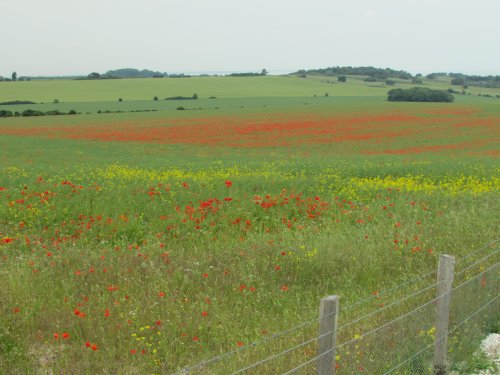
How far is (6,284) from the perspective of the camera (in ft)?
25.0

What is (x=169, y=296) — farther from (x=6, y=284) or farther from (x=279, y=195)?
(x=279, y=195)

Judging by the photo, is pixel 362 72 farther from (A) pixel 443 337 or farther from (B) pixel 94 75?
(A) pixel 443 337

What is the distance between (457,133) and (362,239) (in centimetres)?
3780

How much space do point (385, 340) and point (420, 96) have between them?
9456cm

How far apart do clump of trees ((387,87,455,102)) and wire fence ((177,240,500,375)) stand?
92.0 meters

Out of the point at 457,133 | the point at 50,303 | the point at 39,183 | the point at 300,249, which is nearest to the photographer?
the point at 50,303

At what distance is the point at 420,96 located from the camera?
93562 mm

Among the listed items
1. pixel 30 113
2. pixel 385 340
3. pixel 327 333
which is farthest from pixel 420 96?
pixel 327 333

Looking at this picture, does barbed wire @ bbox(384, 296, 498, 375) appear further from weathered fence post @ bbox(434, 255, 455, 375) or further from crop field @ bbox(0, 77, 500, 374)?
crop field @ bbox(0, 77, 500, 374)

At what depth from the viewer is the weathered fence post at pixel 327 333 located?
401cm

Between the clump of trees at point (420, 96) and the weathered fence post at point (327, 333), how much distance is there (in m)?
94.8

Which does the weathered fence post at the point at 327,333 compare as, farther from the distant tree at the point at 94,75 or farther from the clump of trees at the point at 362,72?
the clump of trees at the point at 362,72

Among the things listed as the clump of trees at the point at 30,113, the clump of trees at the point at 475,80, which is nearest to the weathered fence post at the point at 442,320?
the clump of trees at the point at 30,113

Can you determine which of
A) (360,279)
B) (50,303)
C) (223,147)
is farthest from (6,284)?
(223,147)
